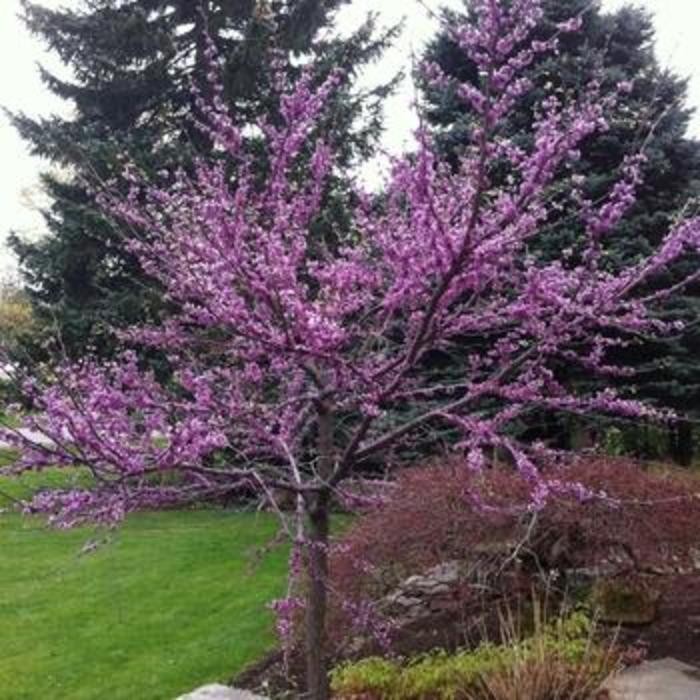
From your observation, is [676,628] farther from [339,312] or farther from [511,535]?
[339,312]

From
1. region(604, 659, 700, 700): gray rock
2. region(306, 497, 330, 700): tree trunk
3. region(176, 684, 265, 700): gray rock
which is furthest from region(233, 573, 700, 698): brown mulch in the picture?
region(306, 497, 330, 700): tree trunk

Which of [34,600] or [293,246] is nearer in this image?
[293,246]

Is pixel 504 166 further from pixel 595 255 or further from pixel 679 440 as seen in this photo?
pixel 595 255

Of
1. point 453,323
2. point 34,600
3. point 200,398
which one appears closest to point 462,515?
point 453,323

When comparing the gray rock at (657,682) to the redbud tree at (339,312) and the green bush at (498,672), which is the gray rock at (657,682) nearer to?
the green bush at (498,672)

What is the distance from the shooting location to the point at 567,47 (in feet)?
33.7

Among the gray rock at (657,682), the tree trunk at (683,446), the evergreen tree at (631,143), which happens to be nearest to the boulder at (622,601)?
the gray rock at (657,682)

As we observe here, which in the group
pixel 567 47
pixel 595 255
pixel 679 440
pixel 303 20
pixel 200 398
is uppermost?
pixel 303 20

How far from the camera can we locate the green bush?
13.1ft

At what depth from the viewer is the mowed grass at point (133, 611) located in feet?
18.1

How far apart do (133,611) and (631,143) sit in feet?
19.7

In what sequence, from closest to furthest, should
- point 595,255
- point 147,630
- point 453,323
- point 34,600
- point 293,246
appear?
point 595,255, point 453,323, point 293,246, point 147,630, point 34,600

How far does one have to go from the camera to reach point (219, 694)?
4.70 meters

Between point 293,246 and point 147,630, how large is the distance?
386 cm
